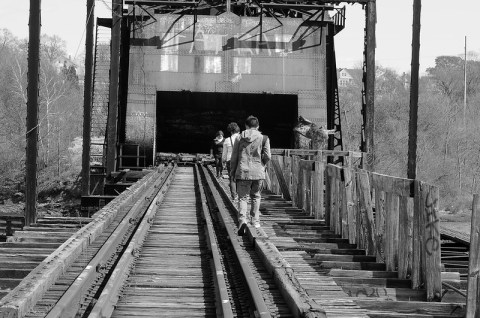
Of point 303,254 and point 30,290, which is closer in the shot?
point 30,290

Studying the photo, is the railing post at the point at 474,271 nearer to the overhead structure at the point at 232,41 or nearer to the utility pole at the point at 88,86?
the utility pole at the point at 88,86

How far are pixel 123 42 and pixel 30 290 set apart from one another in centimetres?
2636

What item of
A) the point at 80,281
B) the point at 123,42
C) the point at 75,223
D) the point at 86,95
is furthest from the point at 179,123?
the point at 80,281

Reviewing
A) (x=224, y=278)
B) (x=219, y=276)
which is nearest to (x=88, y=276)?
(x=219, y=276)

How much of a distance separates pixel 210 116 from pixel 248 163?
2409 cm

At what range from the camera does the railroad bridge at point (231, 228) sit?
309 inches

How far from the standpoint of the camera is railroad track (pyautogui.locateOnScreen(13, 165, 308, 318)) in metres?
7.36

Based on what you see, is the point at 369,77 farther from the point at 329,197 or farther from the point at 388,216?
the point at 388,216

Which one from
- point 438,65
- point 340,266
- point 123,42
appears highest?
point 438,65

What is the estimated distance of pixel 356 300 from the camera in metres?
7.90

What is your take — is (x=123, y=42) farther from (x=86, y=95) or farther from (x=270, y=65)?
(x=86, y=95)

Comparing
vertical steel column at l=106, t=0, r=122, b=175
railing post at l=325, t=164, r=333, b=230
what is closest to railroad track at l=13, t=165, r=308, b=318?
railing post at l=325, t=164, r=333, b=230

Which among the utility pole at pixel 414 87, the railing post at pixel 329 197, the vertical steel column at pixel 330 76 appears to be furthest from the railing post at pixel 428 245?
the vertical steel column at pixel 330 76

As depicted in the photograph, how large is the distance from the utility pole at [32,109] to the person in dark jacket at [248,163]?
18.3ft
